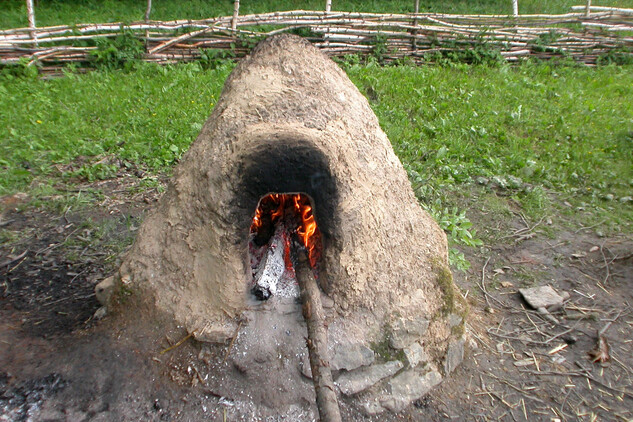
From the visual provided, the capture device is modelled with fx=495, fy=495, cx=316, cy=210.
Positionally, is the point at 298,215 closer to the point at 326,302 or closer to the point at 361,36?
the point at 326,302

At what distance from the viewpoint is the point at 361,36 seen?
8273 millimetres

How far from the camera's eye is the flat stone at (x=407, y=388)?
261 centimetres

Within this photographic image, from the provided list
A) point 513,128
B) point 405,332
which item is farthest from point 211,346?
point 513,128

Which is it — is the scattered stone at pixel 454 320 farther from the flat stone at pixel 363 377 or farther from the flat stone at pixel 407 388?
the flat stone at pixel 363 377

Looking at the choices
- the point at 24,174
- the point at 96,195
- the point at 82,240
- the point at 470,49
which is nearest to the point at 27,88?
the point at 24,174

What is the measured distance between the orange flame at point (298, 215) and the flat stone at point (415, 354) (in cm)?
70

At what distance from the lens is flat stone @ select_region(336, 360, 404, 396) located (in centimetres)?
257

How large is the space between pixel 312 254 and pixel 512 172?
3646 millimetres

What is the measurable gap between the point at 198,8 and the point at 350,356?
10460 millimetres

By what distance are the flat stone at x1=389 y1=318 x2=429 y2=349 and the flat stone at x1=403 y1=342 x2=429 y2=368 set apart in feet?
0.09

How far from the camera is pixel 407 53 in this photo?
27.7 ft

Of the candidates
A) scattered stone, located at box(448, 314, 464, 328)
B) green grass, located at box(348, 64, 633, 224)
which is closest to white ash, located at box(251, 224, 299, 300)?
scattered stone, located at box(448, 314, 464, 328)

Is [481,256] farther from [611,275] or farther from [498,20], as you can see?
[498,20]

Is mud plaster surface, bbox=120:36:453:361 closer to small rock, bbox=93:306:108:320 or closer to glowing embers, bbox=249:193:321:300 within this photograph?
glowing embers, bbox=249:193:321:300
